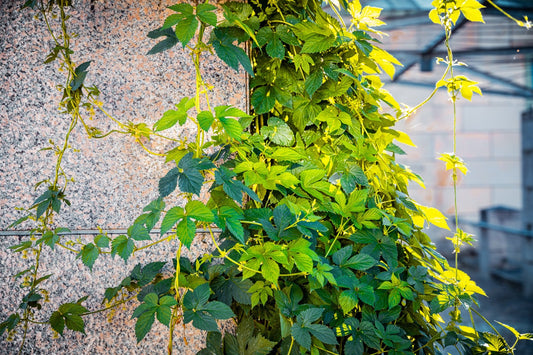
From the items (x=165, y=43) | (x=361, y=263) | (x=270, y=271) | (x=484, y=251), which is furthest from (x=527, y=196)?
(x=165, y=43)

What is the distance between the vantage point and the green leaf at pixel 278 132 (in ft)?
3.00

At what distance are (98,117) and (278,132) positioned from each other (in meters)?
0.49

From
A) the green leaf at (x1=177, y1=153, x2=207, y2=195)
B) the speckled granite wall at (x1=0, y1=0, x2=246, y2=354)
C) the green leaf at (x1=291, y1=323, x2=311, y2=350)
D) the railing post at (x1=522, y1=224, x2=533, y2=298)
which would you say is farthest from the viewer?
the railing post at (x1=522, y1=224, x2=533, y2=298)

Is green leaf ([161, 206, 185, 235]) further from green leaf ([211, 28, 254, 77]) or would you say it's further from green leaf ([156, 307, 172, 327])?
green leaf ([211, 28, 254, 77])

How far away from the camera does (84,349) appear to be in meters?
0.99

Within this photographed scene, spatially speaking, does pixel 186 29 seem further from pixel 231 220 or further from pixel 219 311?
pixel 219 311

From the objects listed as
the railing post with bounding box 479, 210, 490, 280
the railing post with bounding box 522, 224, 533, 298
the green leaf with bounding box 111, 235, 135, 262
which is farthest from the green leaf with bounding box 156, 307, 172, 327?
the railing post with bounding box 522, 224, 533, 298

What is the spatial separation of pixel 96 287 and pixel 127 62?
59cm

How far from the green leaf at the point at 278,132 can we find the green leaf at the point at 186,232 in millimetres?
316

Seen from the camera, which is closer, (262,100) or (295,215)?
(295,215)

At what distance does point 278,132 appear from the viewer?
926 mm

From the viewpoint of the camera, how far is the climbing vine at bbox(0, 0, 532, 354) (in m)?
0.81

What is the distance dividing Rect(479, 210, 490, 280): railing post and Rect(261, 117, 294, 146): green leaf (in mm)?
4879

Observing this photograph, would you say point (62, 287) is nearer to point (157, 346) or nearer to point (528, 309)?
point (157, 346)
